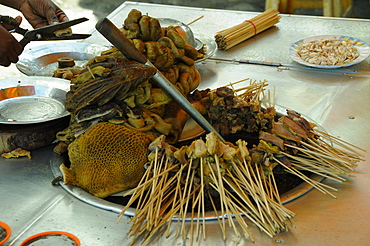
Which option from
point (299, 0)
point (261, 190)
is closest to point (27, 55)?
point (261, 190)

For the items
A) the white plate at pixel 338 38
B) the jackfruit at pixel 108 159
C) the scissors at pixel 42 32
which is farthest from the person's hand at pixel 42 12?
the white plate at pixel 338 38

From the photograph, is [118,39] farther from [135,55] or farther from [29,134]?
[29,134]

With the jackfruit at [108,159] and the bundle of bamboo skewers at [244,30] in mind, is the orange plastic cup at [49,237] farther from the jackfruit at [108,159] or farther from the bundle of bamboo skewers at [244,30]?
the bundle of bamboo skewers at [244,30]

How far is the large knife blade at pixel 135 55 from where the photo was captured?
1.31 m

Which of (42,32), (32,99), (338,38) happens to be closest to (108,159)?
(32,99)

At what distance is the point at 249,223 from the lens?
1296 mm

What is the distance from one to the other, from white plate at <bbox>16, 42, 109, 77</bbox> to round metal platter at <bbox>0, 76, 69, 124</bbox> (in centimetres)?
32

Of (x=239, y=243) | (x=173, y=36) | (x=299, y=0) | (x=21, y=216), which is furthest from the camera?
(x=299, y=0)

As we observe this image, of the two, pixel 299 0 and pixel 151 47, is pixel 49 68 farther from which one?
pixel 299 0

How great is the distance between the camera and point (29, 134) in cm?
163

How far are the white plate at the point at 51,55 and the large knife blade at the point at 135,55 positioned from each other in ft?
3.03

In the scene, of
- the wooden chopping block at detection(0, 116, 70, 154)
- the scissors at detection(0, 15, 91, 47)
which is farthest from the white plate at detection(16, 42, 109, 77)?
the wooden chopping block at detection(0, 116, 70, 154)

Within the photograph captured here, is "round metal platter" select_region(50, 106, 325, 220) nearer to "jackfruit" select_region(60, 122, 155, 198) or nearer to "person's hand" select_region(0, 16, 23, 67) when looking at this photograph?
"jackfruit" select_region(60, 122, 155, 198)

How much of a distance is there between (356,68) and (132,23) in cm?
141
